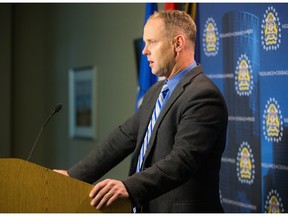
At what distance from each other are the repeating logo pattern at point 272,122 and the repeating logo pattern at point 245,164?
0.68ft

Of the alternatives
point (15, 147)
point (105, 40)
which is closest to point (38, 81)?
point (15, 147)

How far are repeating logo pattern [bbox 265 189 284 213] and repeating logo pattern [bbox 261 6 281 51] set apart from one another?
0.90 metres

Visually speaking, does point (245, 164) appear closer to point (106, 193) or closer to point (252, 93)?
point (252, 93)

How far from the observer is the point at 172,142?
7.48ft

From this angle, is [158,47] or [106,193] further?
[158,47]

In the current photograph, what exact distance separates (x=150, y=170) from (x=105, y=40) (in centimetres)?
404

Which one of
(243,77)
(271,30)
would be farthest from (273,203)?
(271,30)

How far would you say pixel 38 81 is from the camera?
733cm

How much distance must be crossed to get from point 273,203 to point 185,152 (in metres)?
1.37

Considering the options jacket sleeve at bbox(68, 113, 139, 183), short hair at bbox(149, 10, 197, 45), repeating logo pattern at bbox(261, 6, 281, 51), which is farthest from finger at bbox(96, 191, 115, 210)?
repeating logo pattern at bbox(261, 6, 281, 51)

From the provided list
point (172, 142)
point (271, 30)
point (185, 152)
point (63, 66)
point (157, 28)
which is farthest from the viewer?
point (63, 66)

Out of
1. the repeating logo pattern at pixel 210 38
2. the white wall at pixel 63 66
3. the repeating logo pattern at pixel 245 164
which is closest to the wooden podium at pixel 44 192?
the repeating logo pattern at pixel 245 164

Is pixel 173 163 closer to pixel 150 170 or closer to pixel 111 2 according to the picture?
pixel 150 170

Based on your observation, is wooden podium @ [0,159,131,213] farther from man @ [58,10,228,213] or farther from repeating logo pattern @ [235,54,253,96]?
repeating logo pattern @ [235,54,253,96]
